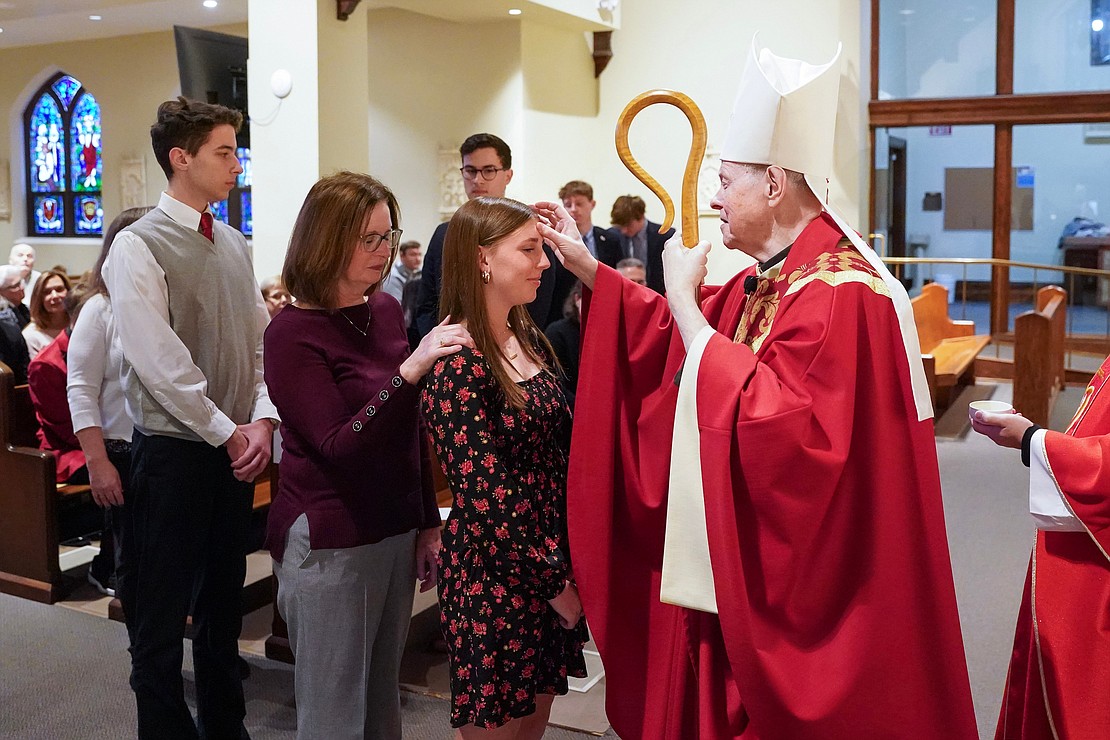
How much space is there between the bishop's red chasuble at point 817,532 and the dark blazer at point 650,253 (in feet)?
10.4

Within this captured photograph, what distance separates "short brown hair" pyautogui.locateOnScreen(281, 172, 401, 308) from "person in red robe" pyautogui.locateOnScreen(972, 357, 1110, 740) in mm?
1257

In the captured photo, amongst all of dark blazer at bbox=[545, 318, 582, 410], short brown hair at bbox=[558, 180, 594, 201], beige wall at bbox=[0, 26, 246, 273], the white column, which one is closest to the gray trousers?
dark blazer at bbox=[545, 318, 582, 410]

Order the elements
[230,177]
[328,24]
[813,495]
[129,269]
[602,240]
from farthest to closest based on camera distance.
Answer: [328,24]
[602,240]
[230,177]
[129,269]
[813,495]

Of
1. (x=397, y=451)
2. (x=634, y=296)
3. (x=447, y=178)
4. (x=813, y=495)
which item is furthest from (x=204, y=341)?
(x=447, y=178)

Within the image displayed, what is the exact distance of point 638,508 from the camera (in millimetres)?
2076

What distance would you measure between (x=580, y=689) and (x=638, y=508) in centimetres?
153

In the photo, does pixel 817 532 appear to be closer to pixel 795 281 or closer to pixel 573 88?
pixel 795 281

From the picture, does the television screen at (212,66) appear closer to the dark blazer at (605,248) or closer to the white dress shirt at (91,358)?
the dark blazer at (605,248)

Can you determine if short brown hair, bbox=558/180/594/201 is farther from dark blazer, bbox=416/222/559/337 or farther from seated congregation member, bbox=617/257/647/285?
dark blazer, bbox=416/222/559/337

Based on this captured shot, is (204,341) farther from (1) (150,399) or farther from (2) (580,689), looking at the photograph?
(2) (580,689)

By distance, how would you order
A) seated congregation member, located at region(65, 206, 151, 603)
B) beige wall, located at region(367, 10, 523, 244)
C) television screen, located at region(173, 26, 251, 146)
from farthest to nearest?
beige wall, located at region(367, 10, 523, 244)
television screen, located at region(173, 26, 251, 146)
seated congregation member, located at region(65, 206, 151, 603)

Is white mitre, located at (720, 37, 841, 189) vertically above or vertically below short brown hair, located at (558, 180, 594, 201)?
below

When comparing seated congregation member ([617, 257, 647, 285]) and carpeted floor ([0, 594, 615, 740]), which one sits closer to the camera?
carpeted floor ([0, 594, 615, 740])

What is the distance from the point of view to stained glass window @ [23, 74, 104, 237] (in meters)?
13.4
